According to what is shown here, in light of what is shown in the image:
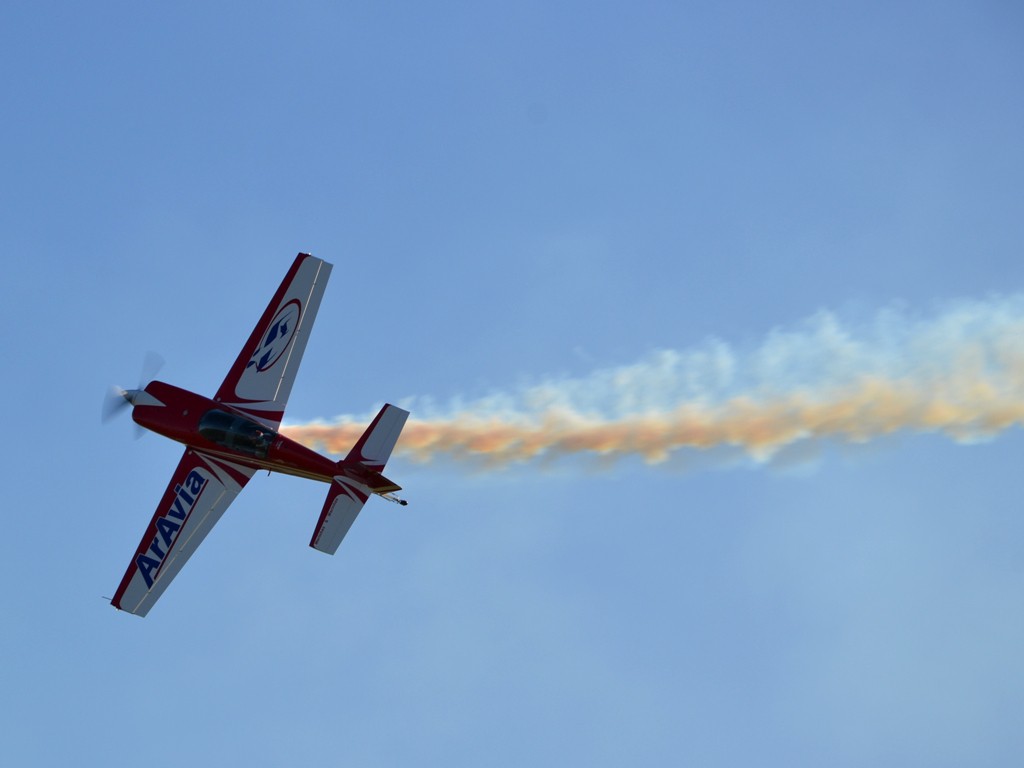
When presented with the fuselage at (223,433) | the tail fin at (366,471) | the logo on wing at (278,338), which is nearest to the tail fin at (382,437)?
the tail fin at (366,471)

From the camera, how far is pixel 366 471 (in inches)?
1190

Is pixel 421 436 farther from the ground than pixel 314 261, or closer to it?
closer to it

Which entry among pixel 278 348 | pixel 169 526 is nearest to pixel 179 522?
pixel 169 526

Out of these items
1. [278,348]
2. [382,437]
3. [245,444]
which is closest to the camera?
[382,437]

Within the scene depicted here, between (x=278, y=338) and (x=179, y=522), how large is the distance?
549 cm

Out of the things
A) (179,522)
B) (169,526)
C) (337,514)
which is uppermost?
(337,514)

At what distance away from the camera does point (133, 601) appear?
102 feet

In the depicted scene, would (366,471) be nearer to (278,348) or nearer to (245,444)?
(245,444)

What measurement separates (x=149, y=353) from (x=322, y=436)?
516 centimetres

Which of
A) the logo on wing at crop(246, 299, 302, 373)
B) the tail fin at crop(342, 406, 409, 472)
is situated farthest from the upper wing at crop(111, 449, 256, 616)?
the tail fin at crop(342, 406, 409, 472)

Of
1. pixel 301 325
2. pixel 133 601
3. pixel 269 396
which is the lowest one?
pixel 133 601

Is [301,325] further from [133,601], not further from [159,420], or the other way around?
[133,601]

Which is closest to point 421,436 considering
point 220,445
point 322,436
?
point 322,436

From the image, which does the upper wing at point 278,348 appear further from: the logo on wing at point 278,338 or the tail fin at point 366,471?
the tail fin at point 366,471
